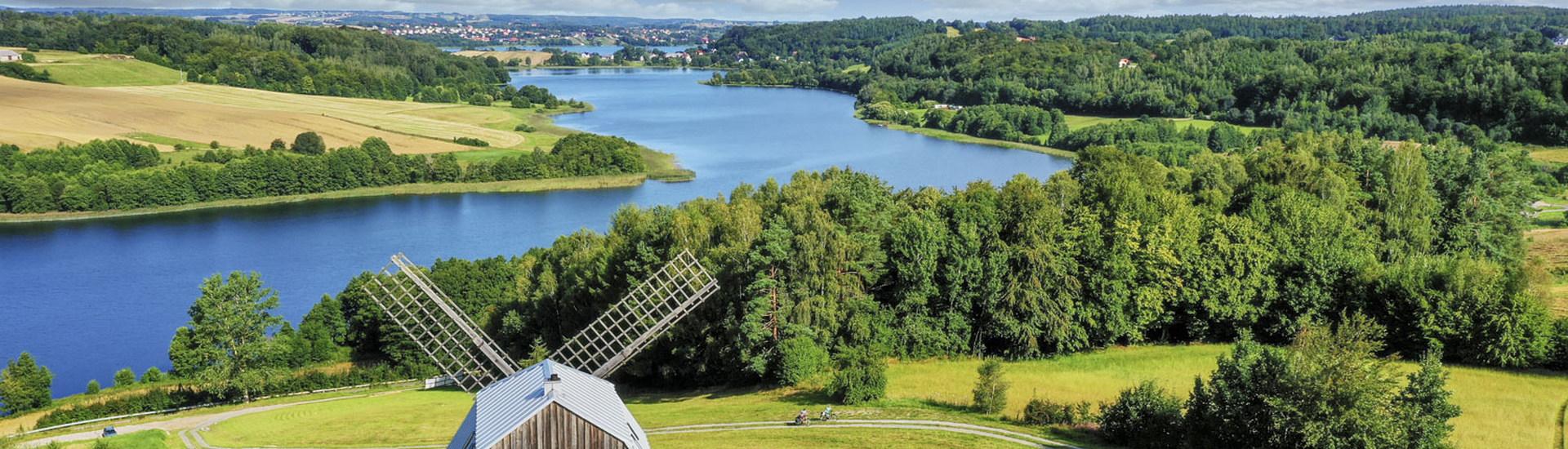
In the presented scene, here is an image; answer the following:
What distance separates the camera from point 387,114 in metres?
121

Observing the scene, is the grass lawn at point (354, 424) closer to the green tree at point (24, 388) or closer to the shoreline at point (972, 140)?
the green tree at point (24, 388)

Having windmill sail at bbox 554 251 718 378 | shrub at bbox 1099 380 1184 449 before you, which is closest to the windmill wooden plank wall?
windmill sail at bbox 554 251 718 378

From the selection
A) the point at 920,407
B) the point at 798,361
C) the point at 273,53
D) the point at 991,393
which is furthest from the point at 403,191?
the point at 273,53

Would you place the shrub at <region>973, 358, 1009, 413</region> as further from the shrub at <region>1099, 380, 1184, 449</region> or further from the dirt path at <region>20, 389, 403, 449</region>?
the dirt path at <region>20, 389, 403, 449</region>

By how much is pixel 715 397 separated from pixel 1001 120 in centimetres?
9164

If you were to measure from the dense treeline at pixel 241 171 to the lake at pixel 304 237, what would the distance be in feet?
9.29

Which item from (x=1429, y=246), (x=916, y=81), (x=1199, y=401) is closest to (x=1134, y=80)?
(x=916, y=81)

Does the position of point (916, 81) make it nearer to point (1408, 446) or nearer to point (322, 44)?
point (322, 44)

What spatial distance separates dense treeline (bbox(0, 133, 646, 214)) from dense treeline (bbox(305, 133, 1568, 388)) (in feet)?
153

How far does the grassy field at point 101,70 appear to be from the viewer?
121 m

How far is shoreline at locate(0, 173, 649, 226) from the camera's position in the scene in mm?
72562

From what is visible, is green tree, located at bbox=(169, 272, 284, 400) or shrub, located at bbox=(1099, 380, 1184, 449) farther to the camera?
green tree, located at bbox=(169, 272, 284, 400)

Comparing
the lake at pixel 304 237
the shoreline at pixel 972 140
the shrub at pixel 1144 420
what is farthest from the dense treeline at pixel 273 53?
the shrub at pixel 1144 420

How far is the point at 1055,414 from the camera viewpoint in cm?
2348
